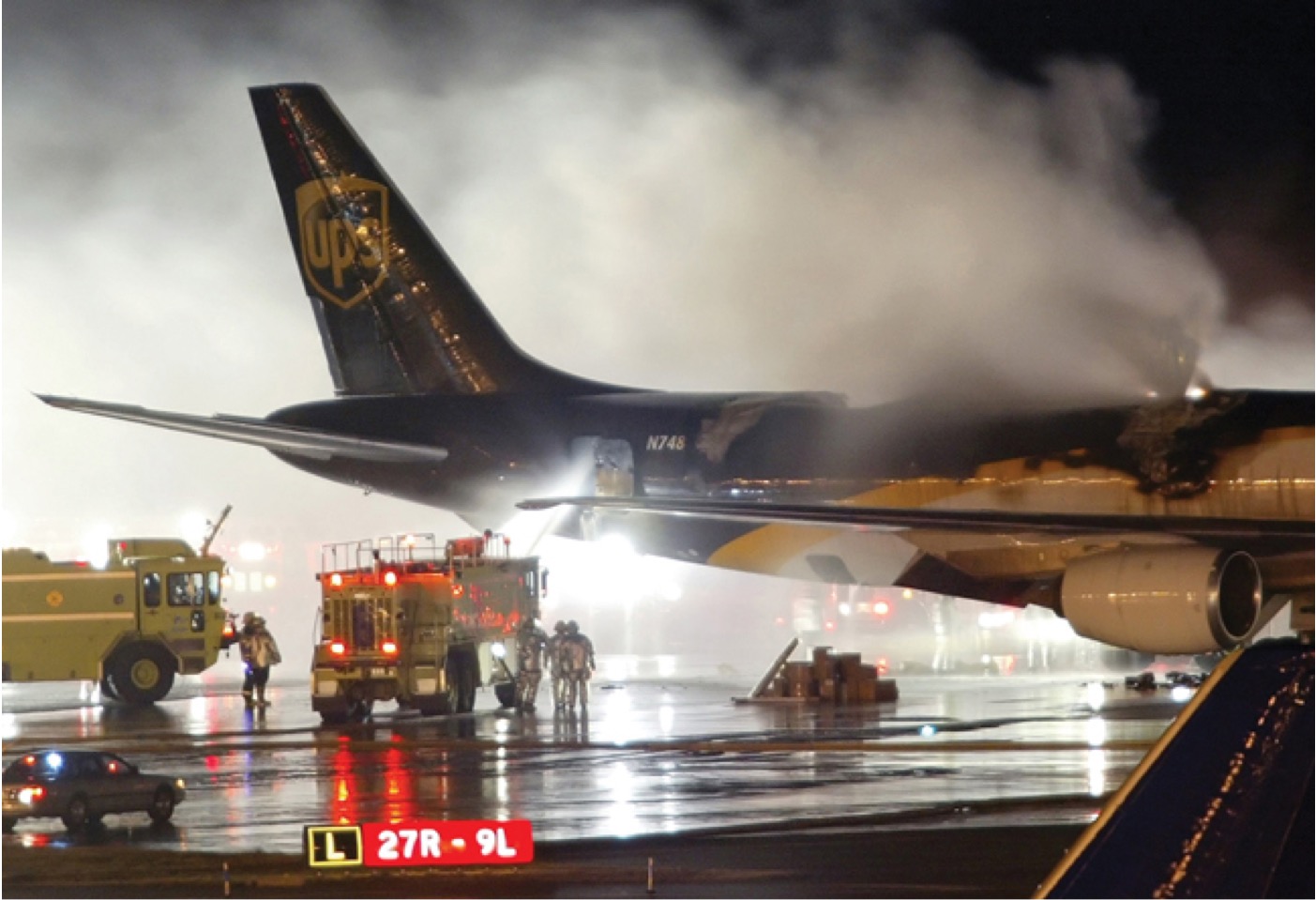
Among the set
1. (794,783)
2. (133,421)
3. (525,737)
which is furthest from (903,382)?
(133,421)

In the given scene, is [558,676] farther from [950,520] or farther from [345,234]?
[950,520]

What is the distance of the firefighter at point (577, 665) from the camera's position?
1299 inches

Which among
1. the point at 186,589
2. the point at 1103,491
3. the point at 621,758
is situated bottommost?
the point at 621,758

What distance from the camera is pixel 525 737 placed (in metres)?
27.5

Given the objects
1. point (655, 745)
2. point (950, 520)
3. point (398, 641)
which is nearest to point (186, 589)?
point (398, 641)

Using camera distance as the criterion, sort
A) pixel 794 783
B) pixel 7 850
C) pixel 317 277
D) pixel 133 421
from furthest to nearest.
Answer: pixel 317 277 < pixel 133 421 < pixel 794 783 < pixel 7 850

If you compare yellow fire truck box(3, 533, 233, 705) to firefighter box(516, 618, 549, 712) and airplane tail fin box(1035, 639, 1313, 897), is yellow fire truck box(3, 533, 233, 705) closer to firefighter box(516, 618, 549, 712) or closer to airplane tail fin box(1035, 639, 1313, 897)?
firefighter box(516, 618, 549, 712)

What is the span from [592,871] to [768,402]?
15.6 meters

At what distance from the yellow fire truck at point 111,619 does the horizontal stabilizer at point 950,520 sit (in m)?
20.2

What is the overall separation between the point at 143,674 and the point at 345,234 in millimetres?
11449

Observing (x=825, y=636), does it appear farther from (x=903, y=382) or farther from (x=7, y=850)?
(x=7, y=850)

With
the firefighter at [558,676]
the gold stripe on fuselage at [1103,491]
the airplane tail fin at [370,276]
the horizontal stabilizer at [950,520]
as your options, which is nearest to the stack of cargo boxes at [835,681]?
the firefighter at [558,676]

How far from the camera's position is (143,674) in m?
39.5

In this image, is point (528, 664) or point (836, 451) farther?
point (528, 664)
